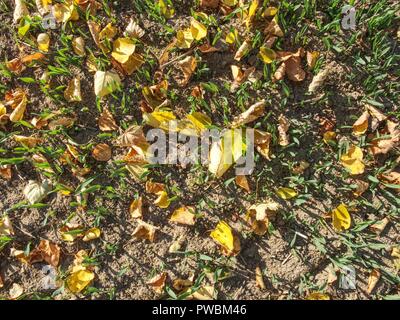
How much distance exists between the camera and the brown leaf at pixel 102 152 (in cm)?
231

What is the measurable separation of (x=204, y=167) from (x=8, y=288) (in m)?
1.31

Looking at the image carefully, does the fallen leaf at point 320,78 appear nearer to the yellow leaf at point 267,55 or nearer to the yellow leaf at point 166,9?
the yellow leaf at point 267,55

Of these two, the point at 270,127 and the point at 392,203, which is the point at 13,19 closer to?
the point at 270,127

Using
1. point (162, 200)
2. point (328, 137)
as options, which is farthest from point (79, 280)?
point (328, 137)

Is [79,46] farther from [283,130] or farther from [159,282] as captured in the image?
[159,282]

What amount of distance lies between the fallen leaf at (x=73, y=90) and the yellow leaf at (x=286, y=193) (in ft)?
4.03

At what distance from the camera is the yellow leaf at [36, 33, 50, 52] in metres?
2.35

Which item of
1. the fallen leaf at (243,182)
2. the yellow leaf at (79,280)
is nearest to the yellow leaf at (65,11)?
the fallen leaf at (243,182)

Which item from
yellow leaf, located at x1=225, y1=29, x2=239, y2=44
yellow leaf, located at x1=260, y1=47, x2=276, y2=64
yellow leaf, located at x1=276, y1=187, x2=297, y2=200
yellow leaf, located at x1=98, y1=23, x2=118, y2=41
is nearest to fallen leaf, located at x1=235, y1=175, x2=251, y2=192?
yellow leaf, located at x1=276, y1=187, x2=297, y2=200

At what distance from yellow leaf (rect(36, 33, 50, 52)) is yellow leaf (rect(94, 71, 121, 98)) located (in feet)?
1.15

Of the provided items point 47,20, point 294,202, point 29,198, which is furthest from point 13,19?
point 294,202

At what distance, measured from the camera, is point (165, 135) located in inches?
90.4

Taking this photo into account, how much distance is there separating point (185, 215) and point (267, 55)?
98 cm
